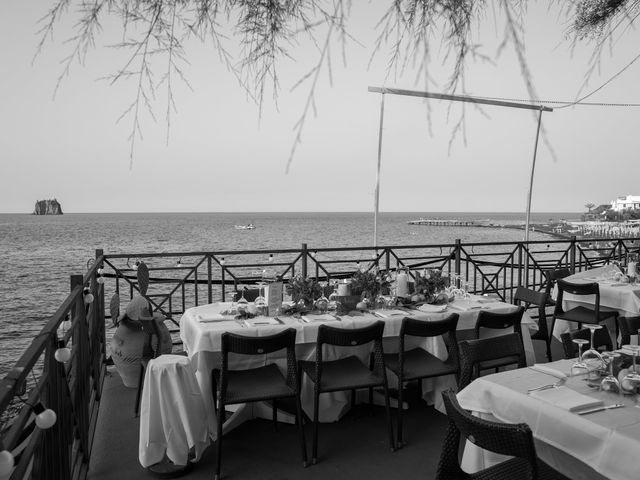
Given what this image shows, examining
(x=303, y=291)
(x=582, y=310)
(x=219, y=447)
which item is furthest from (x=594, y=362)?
(x=582, y=310)

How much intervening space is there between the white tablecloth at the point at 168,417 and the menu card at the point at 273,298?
1.12 m

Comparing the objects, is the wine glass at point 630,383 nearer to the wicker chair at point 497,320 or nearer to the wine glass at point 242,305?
the wicker chair at point 497,320

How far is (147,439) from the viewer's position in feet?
10.4

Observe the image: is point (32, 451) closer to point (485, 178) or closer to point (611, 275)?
point (485, 178)

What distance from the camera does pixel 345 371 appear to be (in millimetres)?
3748

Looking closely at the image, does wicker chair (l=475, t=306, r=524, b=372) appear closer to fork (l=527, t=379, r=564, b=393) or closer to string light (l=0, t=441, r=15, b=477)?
fork (l=527, t=379, r=564, b=393)

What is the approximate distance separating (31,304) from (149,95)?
2225cm

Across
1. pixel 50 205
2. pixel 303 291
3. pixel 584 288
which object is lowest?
pixel 584 288

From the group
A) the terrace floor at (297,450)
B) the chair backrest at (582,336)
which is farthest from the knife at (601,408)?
the terrace floor at (297,450)

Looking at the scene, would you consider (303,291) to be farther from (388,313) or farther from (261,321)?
(388,313)

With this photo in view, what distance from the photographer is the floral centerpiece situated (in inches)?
175

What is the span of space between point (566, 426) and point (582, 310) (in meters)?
3.86

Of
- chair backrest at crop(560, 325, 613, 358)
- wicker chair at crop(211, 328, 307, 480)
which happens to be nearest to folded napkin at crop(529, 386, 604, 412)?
chair backrest at crop(560, 325, 613, 358)

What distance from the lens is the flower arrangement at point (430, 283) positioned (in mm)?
4820
